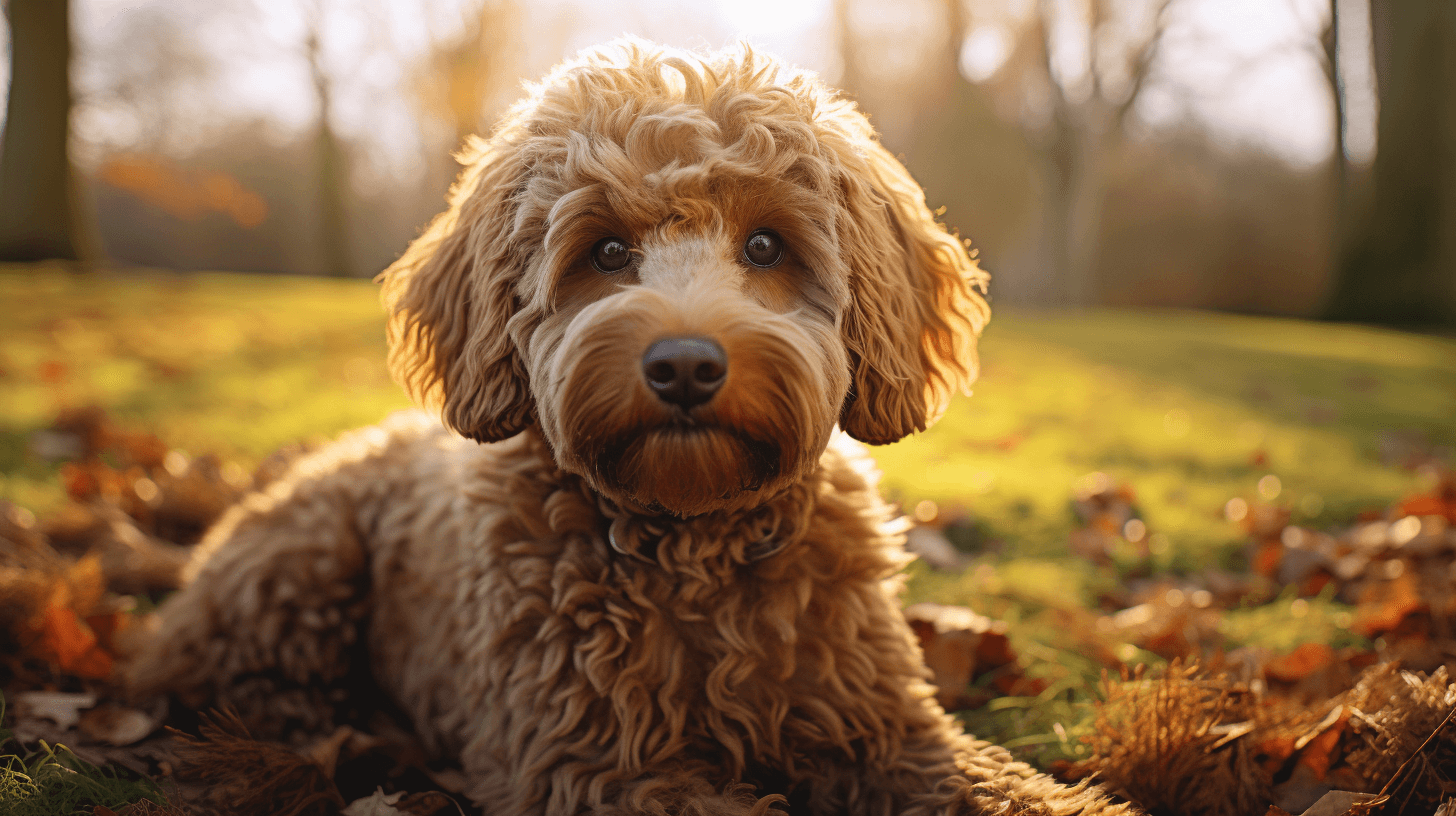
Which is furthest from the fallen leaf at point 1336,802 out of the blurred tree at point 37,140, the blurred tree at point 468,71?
the blurred tree at point 468,71

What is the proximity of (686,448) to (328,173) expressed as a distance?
23674 millimetres

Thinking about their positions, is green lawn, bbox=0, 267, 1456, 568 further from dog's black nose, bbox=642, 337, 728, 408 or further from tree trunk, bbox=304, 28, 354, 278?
tree trunk, bbox=304, 28, 354, 278

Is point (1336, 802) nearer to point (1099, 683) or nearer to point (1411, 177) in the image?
point (1099, 683)

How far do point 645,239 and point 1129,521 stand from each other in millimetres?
3612

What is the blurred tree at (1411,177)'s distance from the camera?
13.7 meters

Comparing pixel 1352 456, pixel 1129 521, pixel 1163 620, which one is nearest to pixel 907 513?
pixel 1129 521

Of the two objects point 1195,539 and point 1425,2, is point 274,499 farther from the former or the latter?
point 1425,2

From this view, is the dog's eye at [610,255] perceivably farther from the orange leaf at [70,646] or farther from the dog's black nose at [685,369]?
the orange leaf at [70,646]

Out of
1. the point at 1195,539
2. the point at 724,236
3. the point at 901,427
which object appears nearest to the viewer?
the point at 724,236

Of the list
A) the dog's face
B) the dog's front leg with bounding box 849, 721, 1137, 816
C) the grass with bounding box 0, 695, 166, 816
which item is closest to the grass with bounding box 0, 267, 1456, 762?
the dog's front leg with bounding box 849, 721, 1137, 816

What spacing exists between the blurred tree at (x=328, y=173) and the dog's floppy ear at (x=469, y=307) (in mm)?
21214

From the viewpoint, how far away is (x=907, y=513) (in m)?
4.78

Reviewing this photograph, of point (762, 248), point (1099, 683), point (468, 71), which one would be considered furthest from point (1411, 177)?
point (468, 71)

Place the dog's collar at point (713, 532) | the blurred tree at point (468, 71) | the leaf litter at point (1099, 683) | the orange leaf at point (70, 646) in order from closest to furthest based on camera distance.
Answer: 1. the leaf litter at point (1099, 683)
2. the dog's collar at point (713, 532)
3. the orange leaf at point (70, 646)
4. the blurred tree at point (468, 71)
